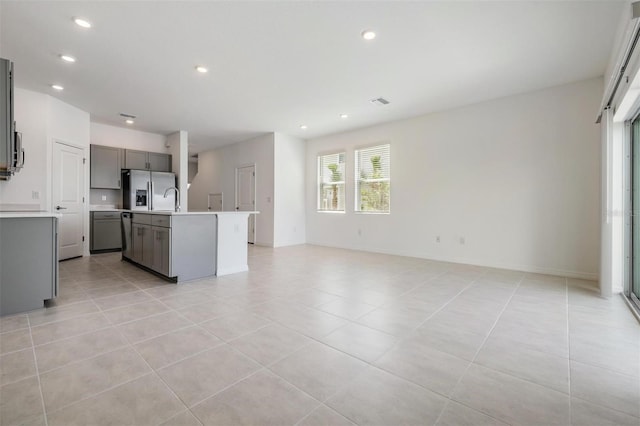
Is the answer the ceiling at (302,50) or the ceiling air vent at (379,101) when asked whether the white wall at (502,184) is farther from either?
the ceiling air vent at (379,101)

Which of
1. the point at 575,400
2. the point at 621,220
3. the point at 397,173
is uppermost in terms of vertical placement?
the point at 397,173

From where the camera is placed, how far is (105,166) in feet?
20.1

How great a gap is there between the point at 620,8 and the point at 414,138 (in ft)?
10.5

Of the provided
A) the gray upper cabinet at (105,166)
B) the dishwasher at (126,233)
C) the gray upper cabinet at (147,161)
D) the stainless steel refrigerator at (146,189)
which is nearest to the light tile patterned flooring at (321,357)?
the dishwasher at (126,233)

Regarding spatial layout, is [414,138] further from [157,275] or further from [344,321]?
[157,275]

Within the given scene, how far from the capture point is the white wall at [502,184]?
3.97m

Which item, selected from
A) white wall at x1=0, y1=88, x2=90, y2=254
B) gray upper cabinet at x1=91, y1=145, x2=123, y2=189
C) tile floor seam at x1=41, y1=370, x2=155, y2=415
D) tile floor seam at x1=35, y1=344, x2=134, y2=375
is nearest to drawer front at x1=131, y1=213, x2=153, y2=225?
white wall at x1=0, y1=88, x2=90, y2=254

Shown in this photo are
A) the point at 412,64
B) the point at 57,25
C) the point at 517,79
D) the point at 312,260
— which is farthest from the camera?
the point at 312,260

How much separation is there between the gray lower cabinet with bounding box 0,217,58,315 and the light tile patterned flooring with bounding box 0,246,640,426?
158 millimetres

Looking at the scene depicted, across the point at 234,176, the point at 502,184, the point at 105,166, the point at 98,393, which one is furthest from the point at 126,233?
the point at 502,184

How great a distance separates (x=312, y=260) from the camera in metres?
5.25

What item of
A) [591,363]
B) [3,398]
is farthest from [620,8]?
[3,398]

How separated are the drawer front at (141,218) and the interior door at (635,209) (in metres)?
5.97

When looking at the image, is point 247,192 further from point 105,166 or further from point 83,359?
point 83,359
